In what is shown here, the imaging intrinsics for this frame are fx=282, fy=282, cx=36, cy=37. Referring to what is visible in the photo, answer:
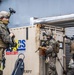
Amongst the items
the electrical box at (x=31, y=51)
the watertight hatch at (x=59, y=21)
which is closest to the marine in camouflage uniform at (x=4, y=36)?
the electrical box at (x=31, y=51)

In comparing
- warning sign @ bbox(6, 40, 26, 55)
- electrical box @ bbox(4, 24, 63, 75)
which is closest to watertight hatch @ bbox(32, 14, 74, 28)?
electrical box @ bbox(4, 24, 63, 75)

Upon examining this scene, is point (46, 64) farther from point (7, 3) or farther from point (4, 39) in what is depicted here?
point (7, 3)

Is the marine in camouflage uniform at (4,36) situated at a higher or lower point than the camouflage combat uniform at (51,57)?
higher

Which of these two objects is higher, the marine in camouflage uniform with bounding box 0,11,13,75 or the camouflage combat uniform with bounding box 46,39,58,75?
the marine in camouflage uniform with bounding box 0,11,13,75

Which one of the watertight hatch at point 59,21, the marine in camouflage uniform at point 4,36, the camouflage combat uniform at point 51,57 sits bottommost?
the camouflage combat uniform at point 51,57

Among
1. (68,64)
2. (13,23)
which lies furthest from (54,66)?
(13,23)

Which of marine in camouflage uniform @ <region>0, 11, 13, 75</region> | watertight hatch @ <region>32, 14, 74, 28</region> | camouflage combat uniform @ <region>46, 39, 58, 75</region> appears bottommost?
camouflage combat uniform @ <region>46, 39, 58, 75</region>

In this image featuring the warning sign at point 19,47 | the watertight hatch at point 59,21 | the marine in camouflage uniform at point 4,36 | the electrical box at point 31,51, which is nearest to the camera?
the marine in camouflage uniform at point 4,36

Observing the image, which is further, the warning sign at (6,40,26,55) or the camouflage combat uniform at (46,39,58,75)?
the warning sign at (6,40,26,55)

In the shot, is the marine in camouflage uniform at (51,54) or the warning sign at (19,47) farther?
the warning sign at (19,47)

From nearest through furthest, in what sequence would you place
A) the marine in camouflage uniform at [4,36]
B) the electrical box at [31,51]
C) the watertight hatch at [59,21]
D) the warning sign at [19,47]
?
the marine in camouflage uniform at [4,36] < the watertight hatch at [59,21] < the electrical box at [31,51] < the warning sign at [19,47]

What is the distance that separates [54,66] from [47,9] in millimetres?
2465

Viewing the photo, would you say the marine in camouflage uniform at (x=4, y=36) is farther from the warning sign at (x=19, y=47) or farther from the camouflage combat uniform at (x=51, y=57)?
the warning sign at (x=19, y=47)

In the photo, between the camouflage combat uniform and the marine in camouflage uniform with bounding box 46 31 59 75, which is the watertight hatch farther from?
the camouflage combat uniform
